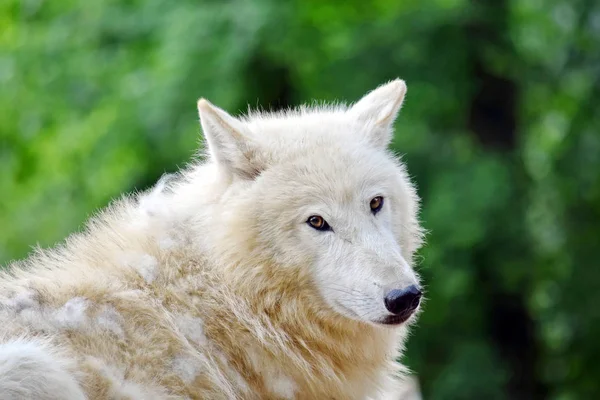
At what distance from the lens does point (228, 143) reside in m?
4.64

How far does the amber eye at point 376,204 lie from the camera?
4637 millimetres

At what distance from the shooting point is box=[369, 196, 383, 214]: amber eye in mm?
4637

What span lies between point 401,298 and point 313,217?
0.61 m

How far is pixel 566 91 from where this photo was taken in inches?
488

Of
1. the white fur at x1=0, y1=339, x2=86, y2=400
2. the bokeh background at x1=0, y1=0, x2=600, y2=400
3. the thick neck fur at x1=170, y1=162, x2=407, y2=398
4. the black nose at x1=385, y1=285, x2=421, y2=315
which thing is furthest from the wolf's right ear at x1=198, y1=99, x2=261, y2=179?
the bokeh background at x1=0, y1=0, x2=600, y2=400

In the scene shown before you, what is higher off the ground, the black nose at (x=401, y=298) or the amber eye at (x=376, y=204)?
the amber eye at (x=376, y=204)

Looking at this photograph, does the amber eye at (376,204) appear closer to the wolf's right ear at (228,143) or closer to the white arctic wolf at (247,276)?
the white arctic wolf at (247,276)

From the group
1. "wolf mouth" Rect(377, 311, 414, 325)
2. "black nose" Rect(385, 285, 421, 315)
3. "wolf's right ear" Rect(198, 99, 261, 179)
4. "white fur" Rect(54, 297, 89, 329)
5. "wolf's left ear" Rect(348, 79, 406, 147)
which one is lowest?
"wolf mouth" Rect(377, 311, 414, 325)

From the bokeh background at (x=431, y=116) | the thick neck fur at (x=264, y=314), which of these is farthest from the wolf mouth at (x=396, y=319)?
the bokeh background at (x=431, y=116)

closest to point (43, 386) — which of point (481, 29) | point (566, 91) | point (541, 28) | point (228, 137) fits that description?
point (228, 137)

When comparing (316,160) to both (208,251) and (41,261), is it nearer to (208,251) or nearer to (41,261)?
(208,251)

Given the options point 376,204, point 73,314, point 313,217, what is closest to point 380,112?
point 376,204

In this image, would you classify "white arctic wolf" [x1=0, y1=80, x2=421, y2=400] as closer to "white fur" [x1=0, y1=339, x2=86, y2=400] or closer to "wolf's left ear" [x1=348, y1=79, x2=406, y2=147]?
"wolf's left ear" [x1=348, y1=79, x2=406, y2=147]

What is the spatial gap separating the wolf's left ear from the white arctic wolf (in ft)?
0.07
